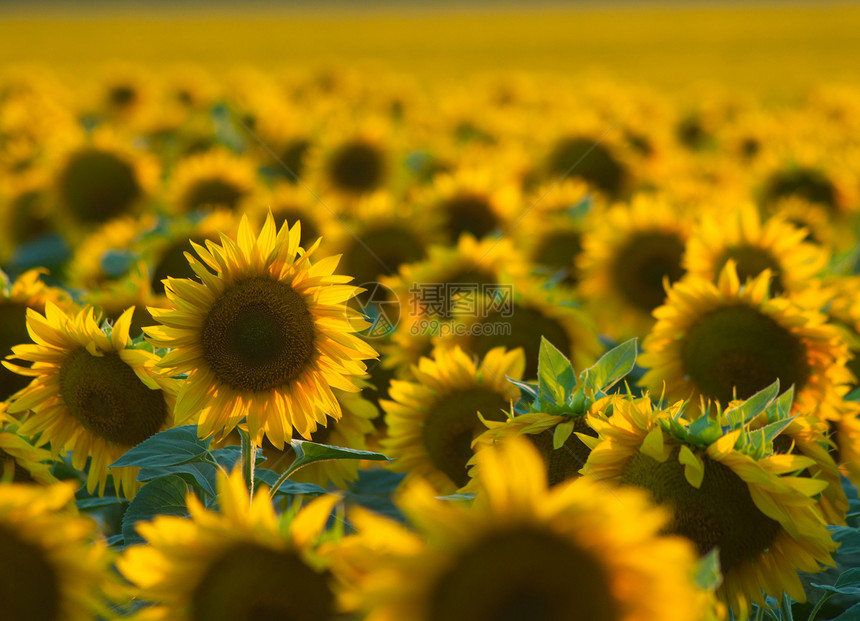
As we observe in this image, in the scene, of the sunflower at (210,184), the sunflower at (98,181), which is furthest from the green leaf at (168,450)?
the sunflower at (98,181)

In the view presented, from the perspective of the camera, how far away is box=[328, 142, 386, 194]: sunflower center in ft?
17.1

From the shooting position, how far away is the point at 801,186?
4.77 meters

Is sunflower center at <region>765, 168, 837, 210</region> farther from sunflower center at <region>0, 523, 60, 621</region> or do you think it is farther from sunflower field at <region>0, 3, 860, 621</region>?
sunflower center at <region>0, 523, 60, 621</region>

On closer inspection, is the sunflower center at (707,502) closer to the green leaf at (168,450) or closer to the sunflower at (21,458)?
the green leaf at (168,450)

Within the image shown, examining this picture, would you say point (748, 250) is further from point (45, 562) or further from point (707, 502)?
point (45, 562)

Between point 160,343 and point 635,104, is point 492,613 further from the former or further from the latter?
point 635,104

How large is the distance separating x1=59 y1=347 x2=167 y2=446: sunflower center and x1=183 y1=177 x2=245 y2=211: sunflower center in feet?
8.56

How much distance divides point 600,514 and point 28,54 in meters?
28.0

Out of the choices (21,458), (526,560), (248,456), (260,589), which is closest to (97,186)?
(21,458)

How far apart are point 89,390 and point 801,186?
414cm

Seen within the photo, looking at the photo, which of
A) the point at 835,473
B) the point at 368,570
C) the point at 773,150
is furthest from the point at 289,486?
the point at 773,150

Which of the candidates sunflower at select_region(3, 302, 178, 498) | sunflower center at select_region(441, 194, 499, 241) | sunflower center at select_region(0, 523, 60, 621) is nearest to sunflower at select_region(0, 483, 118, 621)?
sunflower center at select_region(0, 523, 60, 621)

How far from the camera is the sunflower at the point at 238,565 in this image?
1.21 metres

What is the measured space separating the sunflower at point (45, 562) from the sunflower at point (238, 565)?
6 centimetres
